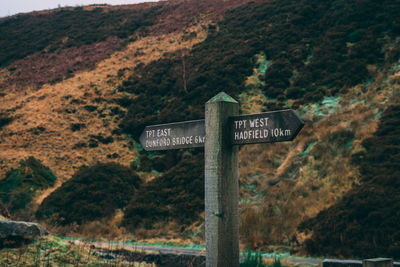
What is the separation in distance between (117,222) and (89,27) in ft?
85.3

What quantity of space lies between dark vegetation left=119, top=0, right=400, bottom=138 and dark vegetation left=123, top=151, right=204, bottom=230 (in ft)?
13.7

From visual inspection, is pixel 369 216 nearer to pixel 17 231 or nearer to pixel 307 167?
pixel 307 167

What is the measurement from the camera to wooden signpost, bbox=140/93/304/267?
4.02 metres

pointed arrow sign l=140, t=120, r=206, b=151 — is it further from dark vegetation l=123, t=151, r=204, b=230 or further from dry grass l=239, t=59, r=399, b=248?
dark vegetation l=123, t=151, r=204, b=230

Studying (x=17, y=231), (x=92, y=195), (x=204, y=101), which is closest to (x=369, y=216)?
(x=17, y=231)

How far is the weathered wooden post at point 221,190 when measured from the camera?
404cm

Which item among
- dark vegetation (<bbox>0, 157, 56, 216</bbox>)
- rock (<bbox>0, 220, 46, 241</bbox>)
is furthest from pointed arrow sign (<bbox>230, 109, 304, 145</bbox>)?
dark vegetation (<bbox>0, 157, 56, 216</bbox>)

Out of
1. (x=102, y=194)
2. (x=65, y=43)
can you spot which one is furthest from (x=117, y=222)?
(x=65, y=43)

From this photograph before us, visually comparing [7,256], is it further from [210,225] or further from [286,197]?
[286,197]

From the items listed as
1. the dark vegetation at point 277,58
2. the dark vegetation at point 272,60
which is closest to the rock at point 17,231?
the dark vegetation at point 272,60

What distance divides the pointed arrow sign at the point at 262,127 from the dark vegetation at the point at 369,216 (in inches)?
278

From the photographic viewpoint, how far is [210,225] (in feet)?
13.5

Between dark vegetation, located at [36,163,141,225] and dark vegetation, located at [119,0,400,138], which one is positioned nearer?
dark vegetation, located at [36,163,141,225]

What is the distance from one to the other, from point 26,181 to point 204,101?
31.8 ft
